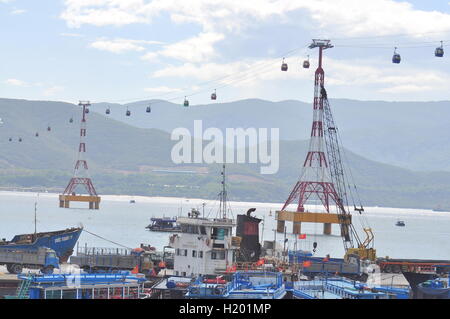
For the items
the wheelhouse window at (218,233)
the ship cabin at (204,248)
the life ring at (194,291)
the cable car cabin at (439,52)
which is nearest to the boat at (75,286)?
the life ring at (194,291)

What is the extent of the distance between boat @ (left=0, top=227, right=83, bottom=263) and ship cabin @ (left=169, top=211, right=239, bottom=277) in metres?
18.0

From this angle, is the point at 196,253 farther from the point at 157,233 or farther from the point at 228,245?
the point at 157,233

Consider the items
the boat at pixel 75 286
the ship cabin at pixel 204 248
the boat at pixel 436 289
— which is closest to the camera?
the boat at pixel 75 286

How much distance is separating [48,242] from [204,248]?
863 inches

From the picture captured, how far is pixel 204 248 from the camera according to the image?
5678 cm

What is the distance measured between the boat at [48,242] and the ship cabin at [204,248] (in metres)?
18.0

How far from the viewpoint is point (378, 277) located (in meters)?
67.5

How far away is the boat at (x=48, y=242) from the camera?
7112 centimetres

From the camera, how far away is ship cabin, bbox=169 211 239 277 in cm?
5647

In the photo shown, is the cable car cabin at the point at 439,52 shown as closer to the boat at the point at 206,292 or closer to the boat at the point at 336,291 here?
the boat at the point at 336,291

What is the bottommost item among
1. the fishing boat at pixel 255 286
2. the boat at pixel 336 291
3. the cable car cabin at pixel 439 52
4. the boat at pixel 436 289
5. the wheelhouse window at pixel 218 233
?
the boat at pixel 436 289

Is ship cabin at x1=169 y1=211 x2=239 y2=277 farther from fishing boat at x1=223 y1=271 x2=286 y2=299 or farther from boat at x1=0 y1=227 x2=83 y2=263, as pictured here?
boat at x1=0 y1=227 x2=83 y2=263
